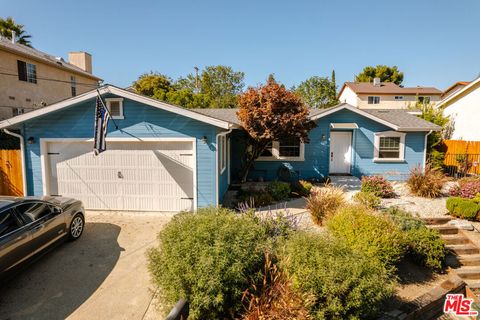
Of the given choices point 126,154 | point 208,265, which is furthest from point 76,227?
point 208,265

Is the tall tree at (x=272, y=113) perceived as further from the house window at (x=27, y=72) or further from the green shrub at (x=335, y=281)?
the house window at (x=27, y=72)

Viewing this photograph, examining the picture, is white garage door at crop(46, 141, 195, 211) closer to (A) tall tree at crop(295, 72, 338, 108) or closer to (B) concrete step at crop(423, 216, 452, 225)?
(B) concrete step at crop(423, 216, 452, 225)

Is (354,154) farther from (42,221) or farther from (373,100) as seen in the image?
(373,100)

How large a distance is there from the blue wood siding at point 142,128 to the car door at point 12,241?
13.7 feet

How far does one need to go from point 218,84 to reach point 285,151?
96.8 ft

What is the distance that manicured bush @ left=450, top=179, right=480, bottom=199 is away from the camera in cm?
966

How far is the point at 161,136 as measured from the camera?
8695 mm

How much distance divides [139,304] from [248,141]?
8.20 metres

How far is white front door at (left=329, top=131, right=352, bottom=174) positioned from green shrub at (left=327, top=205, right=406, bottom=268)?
7.84 m

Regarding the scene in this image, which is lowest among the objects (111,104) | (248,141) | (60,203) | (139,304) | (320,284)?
(139,304)

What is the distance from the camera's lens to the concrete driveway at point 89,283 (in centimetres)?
439

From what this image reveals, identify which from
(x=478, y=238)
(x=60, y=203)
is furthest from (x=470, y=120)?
(x=60, y=203)

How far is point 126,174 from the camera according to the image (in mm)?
8969

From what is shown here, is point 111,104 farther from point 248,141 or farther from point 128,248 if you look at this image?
point 248,141
